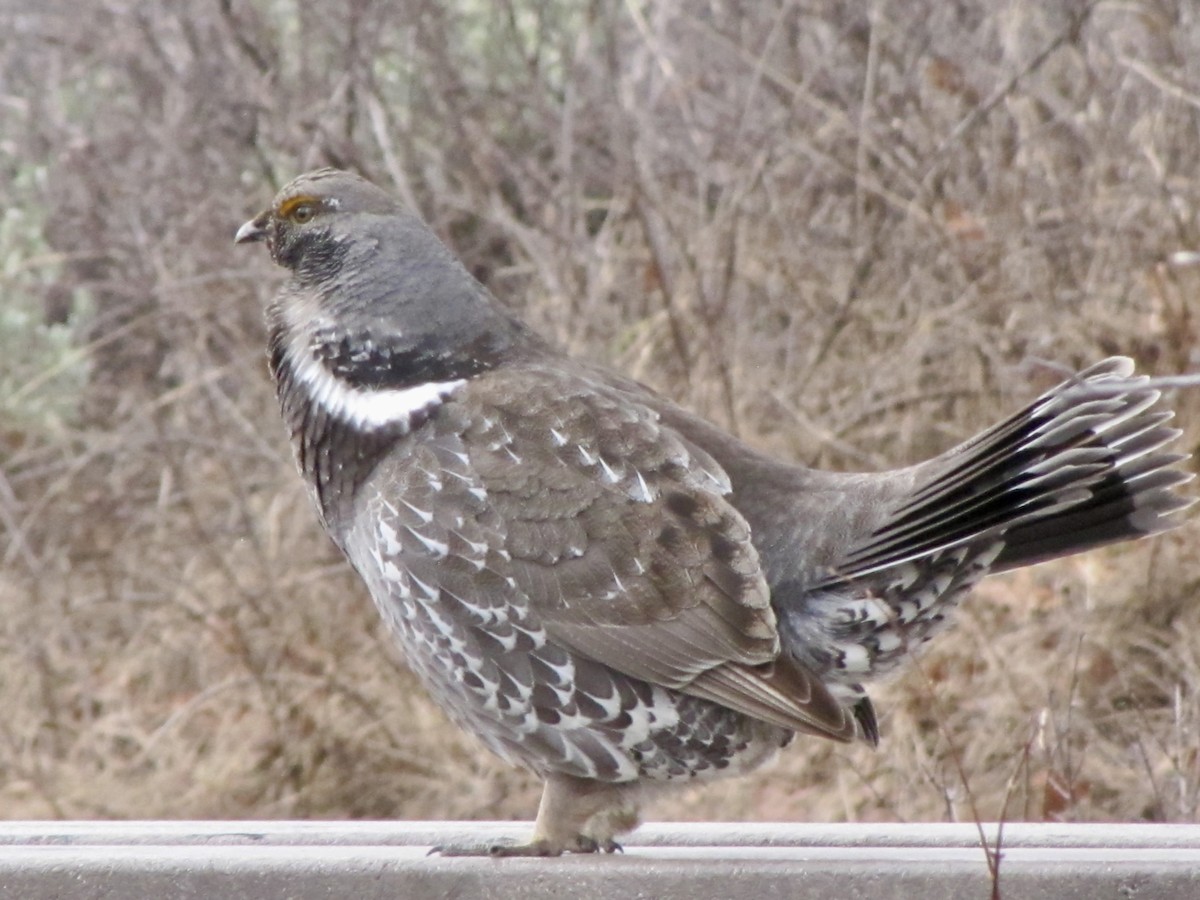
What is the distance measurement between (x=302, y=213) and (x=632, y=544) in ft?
4.38

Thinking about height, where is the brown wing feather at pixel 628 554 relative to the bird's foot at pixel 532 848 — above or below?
above

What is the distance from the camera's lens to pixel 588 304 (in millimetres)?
8250

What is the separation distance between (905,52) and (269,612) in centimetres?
402

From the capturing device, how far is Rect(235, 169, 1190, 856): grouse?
4184 mm

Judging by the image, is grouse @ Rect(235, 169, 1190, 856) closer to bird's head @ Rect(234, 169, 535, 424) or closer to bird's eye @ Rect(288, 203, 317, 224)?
bird's head @ Rect(234, 169, 535, 424)

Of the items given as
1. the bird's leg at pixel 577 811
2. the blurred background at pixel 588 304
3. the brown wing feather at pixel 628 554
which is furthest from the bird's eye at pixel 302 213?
the blurred background at pixel 588 304

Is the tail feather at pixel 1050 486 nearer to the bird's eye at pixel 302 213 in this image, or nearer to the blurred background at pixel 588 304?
the bird's eye at pixel 302 213

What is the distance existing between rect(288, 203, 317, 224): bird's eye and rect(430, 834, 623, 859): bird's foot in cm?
171

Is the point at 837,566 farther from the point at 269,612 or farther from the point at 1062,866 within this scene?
the point at 269,612

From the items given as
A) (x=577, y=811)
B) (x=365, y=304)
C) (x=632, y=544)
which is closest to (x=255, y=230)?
(x=365, y=304)

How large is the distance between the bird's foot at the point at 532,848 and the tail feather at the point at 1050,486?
0.88 meters

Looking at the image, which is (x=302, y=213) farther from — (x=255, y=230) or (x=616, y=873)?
(x=616, y=873)

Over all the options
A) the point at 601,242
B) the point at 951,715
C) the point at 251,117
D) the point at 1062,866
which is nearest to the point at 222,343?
the point at 251,117

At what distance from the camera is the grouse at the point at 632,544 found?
4184 millimetres
